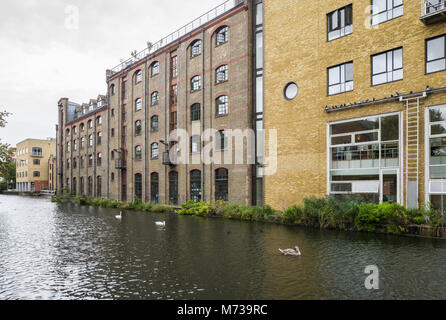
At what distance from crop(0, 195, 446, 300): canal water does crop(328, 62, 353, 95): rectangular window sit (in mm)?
7957

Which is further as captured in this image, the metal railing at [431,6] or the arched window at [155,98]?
the arched window at [155,98]

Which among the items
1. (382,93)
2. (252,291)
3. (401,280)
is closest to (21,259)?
(252,291)

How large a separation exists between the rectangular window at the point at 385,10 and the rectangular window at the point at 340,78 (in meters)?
2.40

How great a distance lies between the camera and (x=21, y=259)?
948cm

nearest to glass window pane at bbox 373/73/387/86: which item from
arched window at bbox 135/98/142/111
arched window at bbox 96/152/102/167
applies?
arched window at bbox 135/98/142/111

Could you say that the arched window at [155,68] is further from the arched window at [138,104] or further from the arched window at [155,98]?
the arched window at [138,104]

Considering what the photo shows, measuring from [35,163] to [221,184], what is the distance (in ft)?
220

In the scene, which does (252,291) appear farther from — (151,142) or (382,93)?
(151,142)

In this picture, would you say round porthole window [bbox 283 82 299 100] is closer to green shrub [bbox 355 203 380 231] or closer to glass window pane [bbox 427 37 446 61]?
glass window pane [bbox 427 37 446 61]

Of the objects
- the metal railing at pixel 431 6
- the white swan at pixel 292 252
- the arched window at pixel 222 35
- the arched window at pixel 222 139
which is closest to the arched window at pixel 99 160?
the arched window at pixel 222 139

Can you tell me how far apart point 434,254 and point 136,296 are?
8682mm

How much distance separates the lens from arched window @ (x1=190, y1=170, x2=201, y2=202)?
25516 mm

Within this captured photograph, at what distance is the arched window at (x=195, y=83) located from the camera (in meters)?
26.1

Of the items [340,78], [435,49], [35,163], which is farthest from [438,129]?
[35,163]
